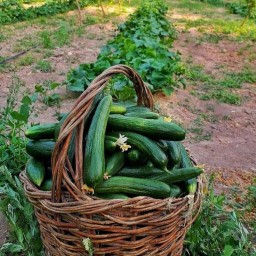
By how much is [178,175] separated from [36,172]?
0.83 m

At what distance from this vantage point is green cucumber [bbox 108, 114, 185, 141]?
2553 mm

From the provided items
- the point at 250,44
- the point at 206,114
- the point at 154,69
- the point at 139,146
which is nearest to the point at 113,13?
the point at 250,44

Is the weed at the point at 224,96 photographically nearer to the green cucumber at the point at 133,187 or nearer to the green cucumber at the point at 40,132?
the green cucumber at the point at 40,132

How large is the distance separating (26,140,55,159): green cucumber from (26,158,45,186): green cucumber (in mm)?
56

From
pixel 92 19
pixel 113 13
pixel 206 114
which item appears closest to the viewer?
pixel 206 114

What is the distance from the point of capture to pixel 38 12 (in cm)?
1313

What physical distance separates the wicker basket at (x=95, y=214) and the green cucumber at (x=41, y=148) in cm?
27

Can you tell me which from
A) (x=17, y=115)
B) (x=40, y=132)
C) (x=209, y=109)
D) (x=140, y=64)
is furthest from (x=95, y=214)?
(x=140, y=64)

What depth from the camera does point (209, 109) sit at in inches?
255

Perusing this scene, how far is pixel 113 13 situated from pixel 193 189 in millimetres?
11880

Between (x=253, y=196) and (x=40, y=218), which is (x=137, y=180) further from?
(x=253, y=196)

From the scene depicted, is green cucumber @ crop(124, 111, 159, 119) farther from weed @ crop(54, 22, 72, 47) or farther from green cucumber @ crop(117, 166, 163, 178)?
weed @ crop(54, 22, 72, 47)

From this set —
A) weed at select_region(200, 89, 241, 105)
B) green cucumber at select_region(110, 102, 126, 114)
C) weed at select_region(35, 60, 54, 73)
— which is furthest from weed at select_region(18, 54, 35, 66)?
green cucumber at select_region(110, 102, 126, 114)

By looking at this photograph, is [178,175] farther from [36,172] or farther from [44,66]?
[44,66]
